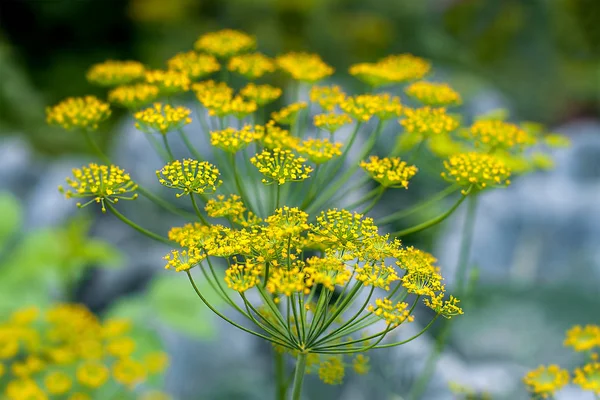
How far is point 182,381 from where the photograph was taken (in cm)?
366

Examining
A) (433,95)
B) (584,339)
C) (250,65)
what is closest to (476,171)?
(433,95)

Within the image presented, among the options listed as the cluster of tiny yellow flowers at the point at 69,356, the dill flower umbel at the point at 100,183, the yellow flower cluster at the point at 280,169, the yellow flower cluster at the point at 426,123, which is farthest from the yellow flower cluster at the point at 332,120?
the cluster of tiny yellow flowers at the point at 69,356

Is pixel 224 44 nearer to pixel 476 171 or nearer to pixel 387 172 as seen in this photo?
pixel 387 172

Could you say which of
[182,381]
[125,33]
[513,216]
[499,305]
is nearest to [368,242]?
[182,381]

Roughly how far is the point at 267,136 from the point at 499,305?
403 centimetres

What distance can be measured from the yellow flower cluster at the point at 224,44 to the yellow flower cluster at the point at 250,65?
0.05m

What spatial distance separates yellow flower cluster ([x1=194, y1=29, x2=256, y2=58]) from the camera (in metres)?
1.91

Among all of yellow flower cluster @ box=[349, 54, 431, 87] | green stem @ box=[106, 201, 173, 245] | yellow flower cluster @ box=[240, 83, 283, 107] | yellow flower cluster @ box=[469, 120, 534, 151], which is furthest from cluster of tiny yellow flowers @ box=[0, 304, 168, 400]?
yellow flower cluster @ box=[469, 120, 534, 151]

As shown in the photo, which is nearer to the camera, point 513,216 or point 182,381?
point 182,381

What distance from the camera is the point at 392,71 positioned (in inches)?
74.7

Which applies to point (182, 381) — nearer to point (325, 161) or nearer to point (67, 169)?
point (325, 161)

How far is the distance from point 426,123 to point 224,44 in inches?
26.6

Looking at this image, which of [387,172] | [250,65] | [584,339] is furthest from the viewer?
[250,65]

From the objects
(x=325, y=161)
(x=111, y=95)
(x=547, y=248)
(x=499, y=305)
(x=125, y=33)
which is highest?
(x=125, y=33)
